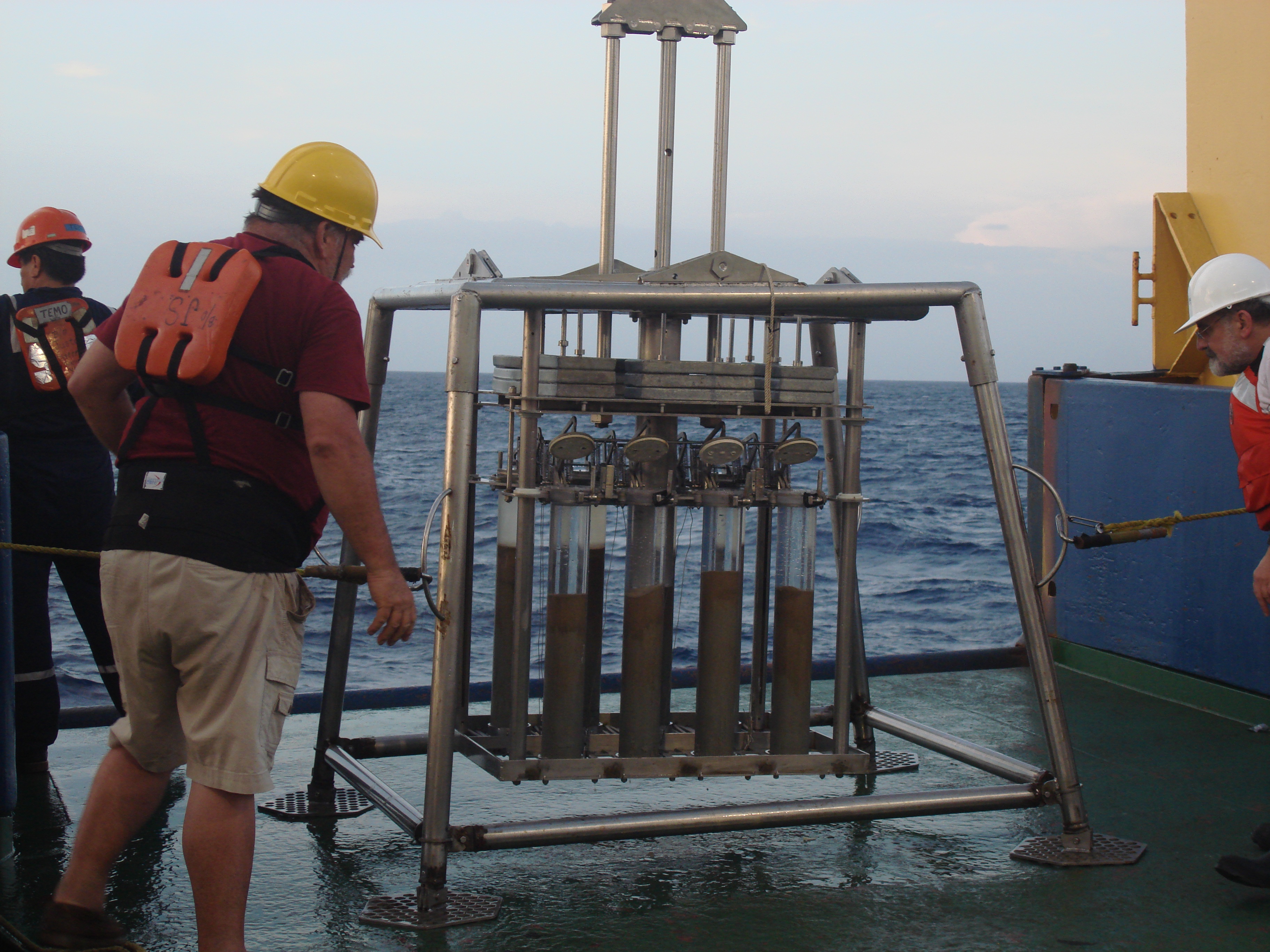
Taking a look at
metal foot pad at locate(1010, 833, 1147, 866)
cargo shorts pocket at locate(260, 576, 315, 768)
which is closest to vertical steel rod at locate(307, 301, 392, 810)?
cargo shorts pocket at locate(260, 576, 315, 768)

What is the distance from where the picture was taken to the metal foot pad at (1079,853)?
3.52m

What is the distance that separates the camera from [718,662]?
3.49m

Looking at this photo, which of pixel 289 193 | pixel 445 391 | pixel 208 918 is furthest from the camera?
pixel 445 391

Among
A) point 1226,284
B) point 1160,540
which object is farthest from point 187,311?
point 1160,540

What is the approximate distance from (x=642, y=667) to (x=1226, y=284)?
6.49 ft

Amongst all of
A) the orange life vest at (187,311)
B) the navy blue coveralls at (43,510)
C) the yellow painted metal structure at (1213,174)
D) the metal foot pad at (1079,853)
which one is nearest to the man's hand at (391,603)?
the orange life vest at (187,311)

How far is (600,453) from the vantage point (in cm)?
340

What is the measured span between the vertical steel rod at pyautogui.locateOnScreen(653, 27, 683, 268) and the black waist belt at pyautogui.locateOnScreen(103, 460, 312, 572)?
1.39 meters

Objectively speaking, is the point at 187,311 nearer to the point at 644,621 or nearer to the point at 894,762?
the point at 644,621

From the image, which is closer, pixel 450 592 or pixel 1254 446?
pixel 450 592

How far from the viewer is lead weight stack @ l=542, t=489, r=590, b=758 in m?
3.40

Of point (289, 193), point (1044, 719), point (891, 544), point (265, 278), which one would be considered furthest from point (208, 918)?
point (891, 544)

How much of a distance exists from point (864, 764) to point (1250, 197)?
4014 millimetres

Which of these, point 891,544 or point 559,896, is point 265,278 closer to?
point 559,896
